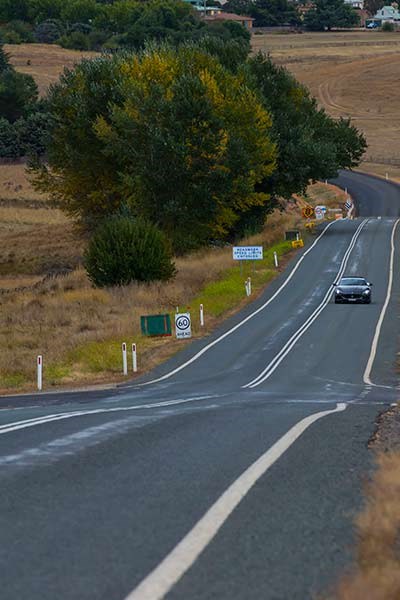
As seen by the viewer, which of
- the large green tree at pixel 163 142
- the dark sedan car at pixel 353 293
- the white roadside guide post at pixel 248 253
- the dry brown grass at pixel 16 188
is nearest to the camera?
the dark sedan car at pixel 353 293

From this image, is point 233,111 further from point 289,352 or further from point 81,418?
point 81,418

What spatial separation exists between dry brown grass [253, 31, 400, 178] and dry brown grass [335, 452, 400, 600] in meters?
117

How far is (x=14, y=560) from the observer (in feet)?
25.1

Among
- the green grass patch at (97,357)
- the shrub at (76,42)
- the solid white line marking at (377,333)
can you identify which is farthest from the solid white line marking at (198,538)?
the shrub at (76,42)

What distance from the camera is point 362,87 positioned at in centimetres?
17150

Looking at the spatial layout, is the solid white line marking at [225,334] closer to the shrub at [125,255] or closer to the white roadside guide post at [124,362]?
the white roadside guide post at [124,362]

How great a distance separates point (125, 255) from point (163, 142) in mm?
14939

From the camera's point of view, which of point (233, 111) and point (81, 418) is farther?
point (233, 111)

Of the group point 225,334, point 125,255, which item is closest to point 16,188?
point 125,255

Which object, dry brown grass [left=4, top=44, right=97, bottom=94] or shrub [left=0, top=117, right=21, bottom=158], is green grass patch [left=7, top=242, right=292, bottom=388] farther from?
dry brown grass [left=4, top=44, right=97, bottom=94]

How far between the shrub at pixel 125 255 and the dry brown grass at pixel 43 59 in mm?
104700

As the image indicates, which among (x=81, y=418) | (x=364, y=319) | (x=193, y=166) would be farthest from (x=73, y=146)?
(x=81, y=418)

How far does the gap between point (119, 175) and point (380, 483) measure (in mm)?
62165

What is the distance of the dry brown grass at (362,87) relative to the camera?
461ft
